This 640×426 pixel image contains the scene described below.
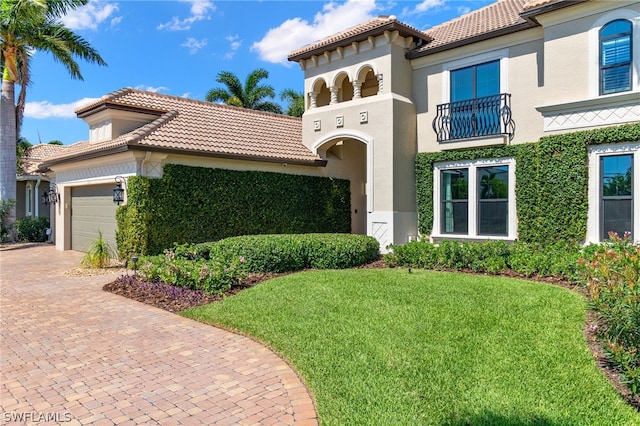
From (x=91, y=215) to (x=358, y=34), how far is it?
11722 millimetres

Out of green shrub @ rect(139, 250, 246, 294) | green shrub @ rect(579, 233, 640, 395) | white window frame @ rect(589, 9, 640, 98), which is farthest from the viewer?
white window frame @ rect(589, 9, 640, 98)

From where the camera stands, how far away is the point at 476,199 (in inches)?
563

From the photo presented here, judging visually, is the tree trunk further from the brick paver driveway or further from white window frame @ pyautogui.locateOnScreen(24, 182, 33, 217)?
the brick paver driveway

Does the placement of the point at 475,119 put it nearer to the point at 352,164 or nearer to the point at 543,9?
the point at 543,9

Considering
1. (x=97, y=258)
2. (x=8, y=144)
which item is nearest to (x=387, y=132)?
(x=97, y=258)

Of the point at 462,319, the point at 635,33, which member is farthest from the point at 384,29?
the point at 462,319

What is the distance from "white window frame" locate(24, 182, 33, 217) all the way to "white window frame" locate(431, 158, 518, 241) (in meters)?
26.0

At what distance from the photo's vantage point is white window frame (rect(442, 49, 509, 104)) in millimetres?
13734

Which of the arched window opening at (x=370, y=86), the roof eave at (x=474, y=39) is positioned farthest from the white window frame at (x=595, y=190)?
the arched window opening at (x=370, y=86)

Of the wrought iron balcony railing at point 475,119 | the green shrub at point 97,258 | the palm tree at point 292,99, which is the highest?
the palm tree at point 292,99

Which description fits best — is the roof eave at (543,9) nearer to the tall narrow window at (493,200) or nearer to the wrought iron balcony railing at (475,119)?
the wrought iron balcony railing at (475,119)

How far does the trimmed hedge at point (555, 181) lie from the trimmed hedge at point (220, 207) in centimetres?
655

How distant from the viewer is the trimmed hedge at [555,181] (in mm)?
11648

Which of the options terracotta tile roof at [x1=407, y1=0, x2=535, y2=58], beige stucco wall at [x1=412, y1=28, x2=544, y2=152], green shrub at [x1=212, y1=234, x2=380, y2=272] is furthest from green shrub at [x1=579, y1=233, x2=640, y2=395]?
terracotta tile roof at [x1=407, y1=0, x2=535, y2=58]
